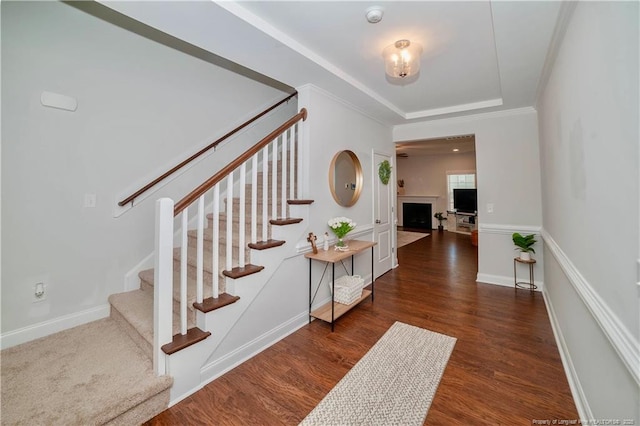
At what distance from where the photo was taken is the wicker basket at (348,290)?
2.88 meters

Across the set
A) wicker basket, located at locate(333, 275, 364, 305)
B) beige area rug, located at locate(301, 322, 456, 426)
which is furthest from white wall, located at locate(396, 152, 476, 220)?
beige area rug, located at locate(301, 322, 456, 426)

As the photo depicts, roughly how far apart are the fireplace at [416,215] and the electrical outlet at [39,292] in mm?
9759

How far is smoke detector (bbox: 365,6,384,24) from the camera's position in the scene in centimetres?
174

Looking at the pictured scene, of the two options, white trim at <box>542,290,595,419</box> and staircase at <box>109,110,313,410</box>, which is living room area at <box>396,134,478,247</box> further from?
staircase at <box>109,110,313,410</box>

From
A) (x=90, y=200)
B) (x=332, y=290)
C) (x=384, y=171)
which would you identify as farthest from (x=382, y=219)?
(x=90, y=200)

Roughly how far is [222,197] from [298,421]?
107 inches

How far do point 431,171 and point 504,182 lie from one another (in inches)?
237

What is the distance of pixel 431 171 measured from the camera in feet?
31.2

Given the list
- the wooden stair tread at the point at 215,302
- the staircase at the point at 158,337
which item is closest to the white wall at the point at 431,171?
the staircase at the point at 158,337

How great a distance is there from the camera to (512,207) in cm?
372

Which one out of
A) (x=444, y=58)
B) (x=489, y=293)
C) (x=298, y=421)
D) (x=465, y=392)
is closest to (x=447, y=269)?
(x=489, y=293)

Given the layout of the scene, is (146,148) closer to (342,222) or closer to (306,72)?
(306,72)

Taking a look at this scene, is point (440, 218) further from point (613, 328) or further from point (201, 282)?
point (201, 282)

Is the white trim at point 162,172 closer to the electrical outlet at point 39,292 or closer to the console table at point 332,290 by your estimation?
the electrical outlet at point 39,292
